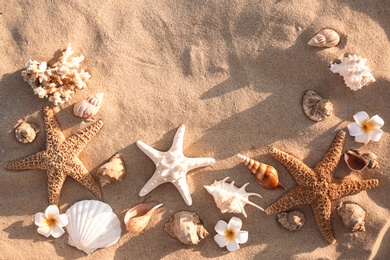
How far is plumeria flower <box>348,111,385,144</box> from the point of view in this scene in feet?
13.5

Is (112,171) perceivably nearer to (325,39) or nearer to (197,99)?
(197,99)

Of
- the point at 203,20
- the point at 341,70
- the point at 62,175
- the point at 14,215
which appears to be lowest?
the point at 14,215

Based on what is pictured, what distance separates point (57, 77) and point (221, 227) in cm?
238

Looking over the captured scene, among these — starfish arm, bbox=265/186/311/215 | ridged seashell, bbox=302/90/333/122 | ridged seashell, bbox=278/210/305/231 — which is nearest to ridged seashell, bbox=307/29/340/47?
ridged seashell, bbox=302/90/333/122

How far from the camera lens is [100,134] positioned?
423 centimetres

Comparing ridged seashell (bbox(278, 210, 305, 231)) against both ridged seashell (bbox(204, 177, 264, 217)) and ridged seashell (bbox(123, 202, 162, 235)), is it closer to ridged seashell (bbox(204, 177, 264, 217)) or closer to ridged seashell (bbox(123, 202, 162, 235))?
ridged seashell (bbox(204, 177, 264, 217))

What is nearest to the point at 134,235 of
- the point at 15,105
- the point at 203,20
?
the point at 15,105

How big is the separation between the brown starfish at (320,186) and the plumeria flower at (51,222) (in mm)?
2254

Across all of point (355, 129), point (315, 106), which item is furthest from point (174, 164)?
point (355, 129)

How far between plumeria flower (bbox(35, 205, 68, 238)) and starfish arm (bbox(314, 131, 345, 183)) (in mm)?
2834

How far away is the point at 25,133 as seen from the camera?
13.4ft

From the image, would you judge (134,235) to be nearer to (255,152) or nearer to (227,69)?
(255,152)

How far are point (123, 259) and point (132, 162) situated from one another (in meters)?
1.10

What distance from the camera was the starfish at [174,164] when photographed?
4.00 meters
